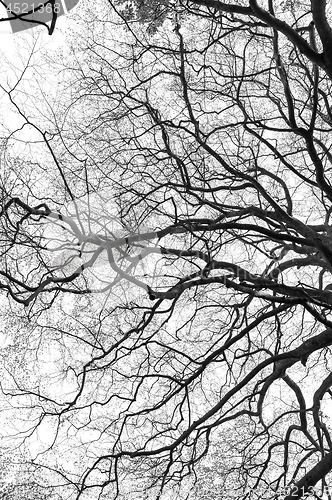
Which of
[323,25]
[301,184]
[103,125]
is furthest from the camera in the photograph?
[301,184]

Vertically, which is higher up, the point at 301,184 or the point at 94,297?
the point at 301,184

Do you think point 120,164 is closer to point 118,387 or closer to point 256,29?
point 256,29

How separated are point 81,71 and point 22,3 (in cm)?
290

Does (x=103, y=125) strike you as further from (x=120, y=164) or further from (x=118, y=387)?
(x=118, y=387)

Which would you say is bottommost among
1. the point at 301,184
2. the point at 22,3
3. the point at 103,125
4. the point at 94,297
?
the point at 22,3

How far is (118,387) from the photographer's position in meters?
5.96

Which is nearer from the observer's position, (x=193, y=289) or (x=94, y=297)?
(x=94, y=297)

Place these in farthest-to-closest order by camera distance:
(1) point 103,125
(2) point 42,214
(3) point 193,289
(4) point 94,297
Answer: (3) point 193,289 → (1) point 103,125 → (4) point 94,297 → (2) point 42,214

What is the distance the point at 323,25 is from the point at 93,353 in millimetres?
3874

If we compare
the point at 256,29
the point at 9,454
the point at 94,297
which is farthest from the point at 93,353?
the point at 256,29

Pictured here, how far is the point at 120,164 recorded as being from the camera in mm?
5512

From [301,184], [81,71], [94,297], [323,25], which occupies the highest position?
[81,71]

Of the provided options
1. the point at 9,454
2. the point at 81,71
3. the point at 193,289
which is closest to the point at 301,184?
the point at 193,289

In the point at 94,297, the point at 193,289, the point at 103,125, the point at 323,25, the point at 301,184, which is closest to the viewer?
the point at 323,25
